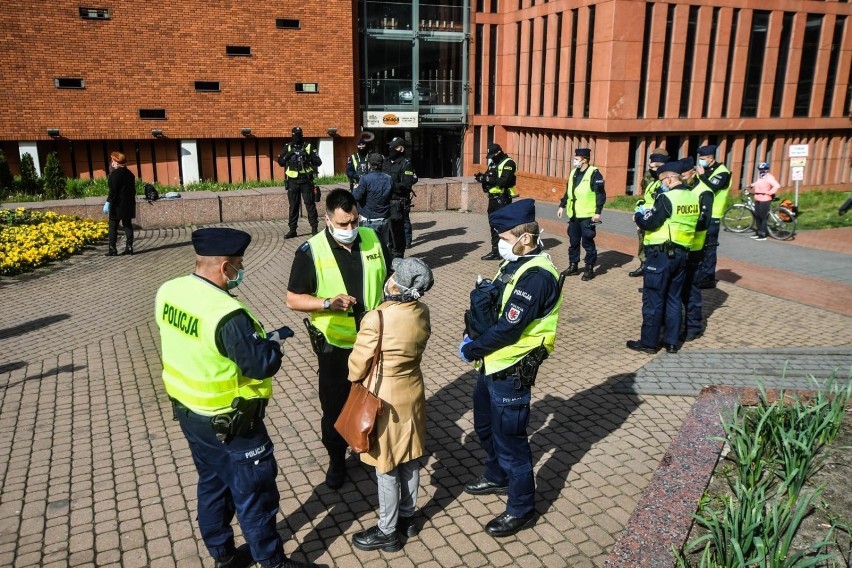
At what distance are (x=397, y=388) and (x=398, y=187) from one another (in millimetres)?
7219

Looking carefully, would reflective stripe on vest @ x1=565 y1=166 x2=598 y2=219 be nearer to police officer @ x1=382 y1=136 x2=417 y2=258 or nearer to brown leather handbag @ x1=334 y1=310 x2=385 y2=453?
police officer @ x1=382 y1=136 x2=417 y2=258

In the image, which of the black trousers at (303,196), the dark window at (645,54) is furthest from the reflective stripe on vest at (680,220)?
the dark window at (645,54)

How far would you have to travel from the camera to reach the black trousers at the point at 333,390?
4.64 m

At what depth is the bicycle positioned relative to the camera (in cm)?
1458

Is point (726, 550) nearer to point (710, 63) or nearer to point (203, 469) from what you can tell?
point (203, 469)

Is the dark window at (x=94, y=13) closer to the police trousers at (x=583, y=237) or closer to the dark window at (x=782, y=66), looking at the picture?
the police trousers at (x=583, y=237)

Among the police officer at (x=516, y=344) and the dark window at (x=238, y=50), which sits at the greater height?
the dark window at (x=238, y=50)

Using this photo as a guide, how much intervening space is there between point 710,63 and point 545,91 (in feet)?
17.6

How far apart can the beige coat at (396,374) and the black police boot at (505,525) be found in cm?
76

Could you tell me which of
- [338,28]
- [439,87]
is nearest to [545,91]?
[439,87]

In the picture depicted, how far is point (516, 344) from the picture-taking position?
4219mm

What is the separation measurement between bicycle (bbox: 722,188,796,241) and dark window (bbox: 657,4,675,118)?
6791 mm

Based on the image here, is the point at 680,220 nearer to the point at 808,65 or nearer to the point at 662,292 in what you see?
the point at 662,292

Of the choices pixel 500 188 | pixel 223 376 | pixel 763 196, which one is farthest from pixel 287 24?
pixel 223 376
